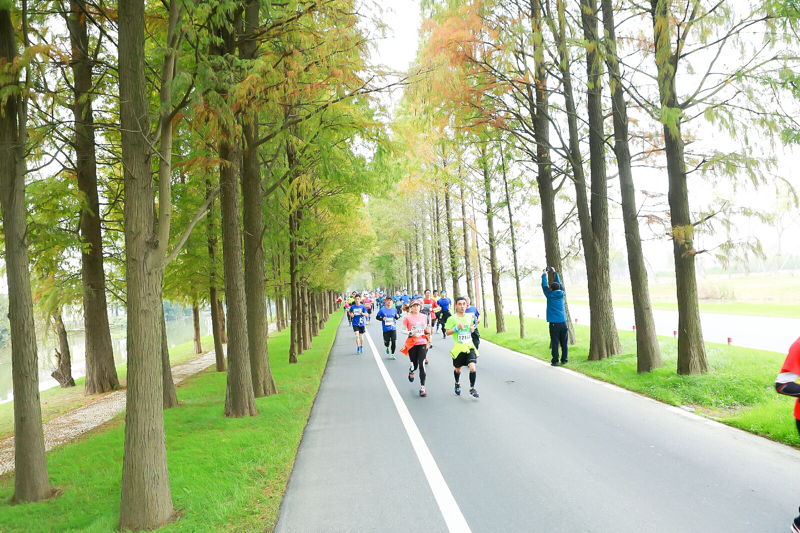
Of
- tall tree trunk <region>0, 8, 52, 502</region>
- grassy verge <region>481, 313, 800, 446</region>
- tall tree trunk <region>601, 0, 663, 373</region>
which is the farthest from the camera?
tall tree trunk <region>601, 0, 663, 373</region>

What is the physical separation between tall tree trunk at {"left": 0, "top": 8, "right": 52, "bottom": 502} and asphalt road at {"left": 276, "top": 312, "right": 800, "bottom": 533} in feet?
9.51

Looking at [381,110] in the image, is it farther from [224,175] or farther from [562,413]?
[562,413]

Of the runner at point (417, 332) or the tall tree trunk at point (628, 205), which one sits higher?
the tall tree trunk at point (628, 205)

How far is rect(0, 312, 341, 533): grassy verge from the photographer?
4.38m

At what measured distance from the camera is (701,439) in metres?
5.55

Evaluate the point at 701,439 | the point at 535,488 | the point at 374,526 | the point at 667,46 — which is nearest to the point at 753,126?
the point at 667,46

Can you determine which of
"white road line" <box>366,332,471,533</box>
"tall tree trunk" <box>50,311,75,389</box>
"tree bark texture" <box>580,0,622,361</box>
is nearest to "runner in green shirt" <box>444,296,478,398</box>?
"white road line" <box>366,332,471,533</box>

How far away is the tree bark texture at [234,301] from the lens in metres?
8.31

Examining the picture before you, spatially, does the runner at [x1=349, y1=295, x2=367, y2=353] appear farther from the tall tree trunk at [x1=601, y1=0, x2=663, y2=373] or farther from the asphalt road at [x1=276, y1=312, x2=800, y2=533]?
the tall tree trunk at [x1=601, y1=0, x2=663, y2=373]

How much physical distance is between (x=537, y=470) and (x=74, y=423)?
31.8 feet

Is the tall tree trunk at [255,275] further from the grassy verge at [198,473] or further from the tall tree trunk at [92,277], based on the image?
Result: the tall tree trunk at [92,277]

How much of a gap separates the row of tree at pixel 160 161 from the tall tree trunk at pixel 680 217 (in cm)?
506

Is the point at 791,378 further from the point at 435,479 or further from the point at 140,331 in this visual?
the point at 140,331

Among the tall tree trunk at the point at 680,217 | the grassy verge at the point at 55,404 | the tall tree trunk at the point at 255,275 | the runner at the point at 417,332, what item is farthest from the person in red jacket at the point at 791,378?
the grassy verge at the point at 55,404
